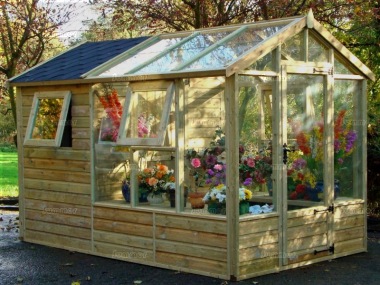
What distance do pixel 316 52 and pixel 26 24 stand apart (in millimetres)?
7524

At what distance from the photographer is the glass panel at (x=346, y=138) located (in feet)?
28.8

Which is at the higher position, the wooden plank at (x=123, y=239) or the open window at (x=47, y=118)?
the open window at (x=47, y=118)

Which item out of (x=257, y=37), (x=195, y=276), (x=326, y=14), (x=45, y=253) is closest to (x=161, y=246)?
(x=195, y=276)

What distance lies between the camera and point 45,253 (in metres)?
9.21

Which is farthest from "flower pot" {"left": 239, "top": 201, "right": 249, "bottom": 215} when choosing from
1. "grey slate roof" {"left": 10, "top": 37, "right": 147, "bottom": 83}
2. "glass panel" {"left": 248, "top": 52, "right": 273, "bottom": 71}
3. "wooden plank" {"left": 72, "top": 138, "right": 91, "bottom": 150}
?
"grey slate roof" {"left": 10, "top": 37, "right": 147, "bottom": 83}

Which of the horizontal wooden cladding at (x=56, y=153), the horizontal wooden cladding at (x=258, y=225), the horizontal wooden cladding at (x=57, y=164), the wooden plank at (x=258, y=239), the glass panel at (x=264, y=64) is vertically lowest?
the wooden plank at (x=258, y=239)

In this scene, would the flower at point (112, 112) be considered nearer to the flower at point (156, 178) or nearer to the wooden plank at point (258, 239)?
the flower at point (156, 178)

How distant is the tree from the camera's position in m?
13.8

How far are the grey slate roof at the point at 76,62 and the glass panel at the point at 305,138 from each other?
8.09 feet

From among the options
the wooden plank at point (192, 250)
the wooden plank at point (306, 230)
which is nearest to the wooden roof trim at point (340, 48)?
the wooden plank at point (306, 230)

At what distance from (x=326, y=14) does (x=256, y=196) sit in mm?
5644

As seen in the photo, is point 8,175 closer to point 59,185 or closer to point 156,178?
point 59,185

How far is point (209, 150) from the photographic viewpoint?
786 centimetres

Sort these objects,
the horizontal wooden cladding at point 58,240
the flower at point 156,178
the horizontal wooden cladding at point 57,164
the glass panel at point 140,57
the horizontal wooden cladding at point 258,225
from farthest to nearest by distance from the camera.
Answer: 1. the horizontal wooden cladding at point 58,240
2. the horizontal wooden cladding at point 57,164
3. the glass panel at point 140,57
4. the flower at point 156,178
5. the horizontal wooden cladding at point 258,225
